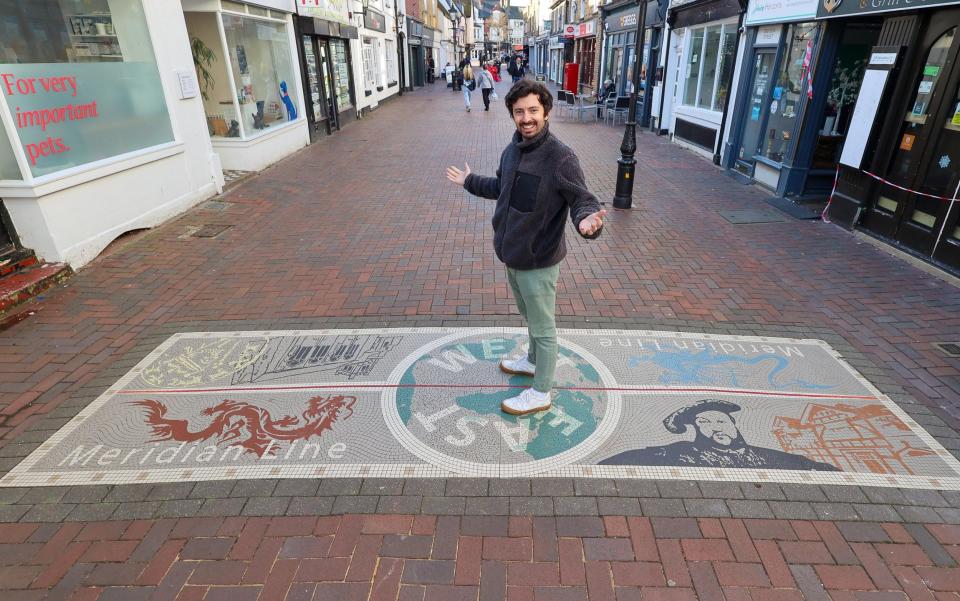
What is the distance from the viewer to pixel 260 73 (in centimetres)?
1135

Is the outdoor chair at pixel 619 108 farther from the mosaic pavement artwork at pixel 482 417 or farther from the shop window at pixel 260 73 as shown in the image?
the mosaic pavement artwork at pixel 482 417

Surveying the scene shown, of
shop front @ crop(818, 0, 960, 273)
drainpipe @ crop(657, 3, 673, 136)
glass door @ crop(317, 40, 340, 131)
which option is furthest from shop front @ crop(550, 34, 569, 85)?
shop front @ crop(818, 0, 960, 273)

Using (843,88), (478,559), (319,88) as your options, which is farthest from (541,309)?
(319,88)

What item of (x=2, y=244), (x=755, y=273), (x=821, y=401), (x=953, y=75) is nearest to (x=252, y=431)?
(x=821, y=401)

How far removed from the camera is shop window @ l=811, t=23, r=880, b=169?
8.10 metres

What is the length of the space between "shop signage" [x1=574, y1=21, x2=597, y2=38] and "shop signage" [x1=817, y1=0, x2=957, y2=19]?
18.2m

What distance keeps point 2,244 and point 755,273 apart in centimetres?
812

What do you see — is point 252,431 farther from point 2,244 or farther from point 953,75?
point 953,75

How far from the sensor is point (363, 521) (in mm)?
2717

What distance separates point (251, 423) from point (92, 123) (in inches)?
206

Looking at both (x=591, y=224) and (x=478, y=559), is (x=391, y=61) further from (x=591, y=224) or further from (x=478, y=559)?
(x=478, y=559)

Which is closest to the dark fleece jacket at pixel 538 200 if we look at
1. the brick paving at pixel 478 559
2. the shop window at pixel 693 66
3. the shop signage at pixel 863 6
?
the brick paving at pixel 478 559

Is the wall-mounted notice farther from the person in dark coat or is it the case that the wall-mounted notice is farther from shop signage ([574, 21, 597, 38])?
shop signage ([574, 21, 597, 38])

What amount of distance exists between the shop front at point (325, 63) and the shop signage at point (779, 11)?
33.2 feet
